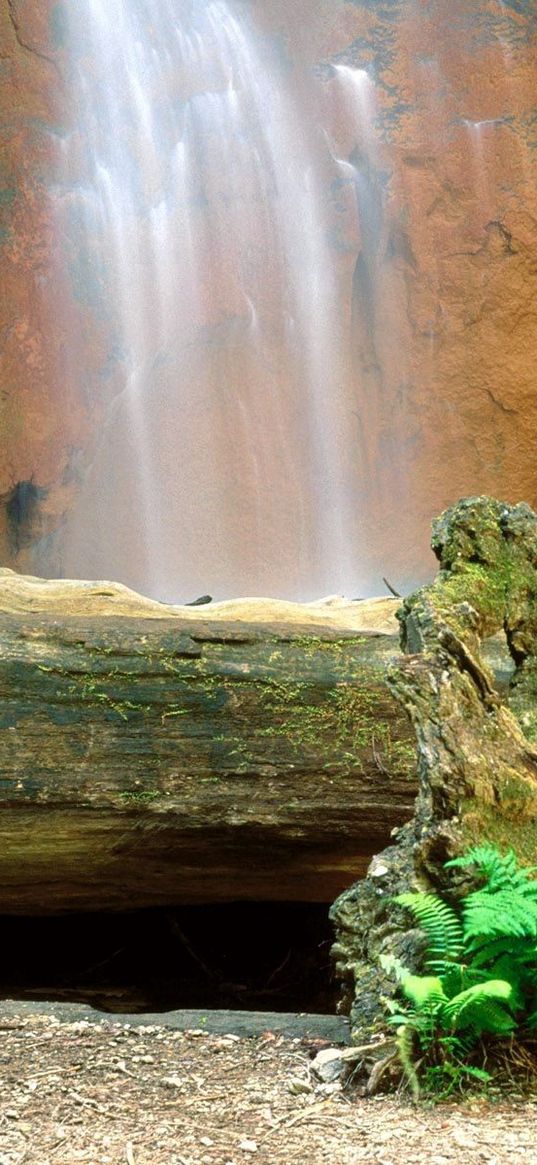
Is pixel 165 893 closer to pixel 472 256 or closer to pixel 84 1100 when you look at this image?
pixel 84 1100

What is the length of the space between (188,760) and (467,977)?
A: 5.91ft

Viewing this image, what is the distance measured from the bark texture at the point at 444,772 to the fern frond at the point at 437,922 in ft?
0.33

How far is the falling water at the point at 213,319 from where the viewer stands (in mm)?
12664

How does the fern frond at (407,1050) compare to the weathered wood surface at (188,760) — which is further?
the weathered wood surface at (188,760)

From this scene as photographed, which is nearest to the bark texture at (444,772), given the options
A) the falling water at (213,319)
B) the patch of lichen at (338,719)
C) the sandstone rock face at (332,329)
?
the patch of lichen at (338,719)

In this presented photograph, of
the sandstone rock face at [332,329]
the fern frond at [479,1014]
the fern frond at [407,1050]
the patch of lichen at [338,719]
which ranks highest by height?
the sandstone rock face at [332,329]

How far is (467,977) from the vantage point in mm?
2781

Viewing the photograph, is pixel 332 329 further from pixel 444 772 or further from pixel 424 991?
pixel 424 991

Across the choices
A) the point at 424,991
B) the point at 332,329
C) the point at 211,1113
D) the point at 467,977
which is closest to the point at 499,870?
the point at 467,977

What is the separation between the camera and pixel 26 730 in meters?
4.27

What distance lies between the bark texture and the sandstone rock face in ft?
28.6

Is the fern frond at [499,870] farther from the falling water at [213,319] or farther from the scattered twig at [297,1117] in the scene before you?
the falling water at [213,319]

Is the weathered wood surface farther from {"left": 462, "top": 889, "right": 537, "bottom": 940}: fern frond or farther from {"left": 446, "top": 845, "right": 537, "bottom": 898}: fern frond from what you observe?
{"left": 462, "top": 889, "right": 537, "bottom": 940}: fern frond

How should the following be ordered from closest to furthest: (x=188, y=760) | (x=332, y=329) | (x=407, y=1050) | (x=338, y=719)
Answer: (x=407, y=1050)
(x=188, y=760)
(x=338, y=719)
(x=332, y=329)
